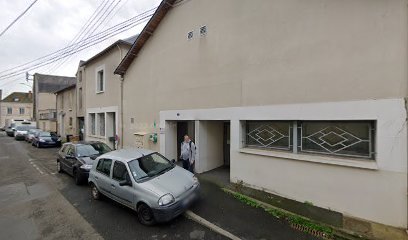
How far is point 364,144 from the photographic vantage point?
4.66m

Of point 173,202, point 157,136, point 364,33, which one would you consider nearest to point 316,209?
point 173,202

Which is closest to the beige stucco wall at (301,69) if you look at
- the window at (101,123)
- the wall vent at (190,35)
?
the wall vent at (190,35)

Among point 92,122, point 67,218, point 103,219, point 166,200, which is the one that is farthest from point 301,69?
point 92,122

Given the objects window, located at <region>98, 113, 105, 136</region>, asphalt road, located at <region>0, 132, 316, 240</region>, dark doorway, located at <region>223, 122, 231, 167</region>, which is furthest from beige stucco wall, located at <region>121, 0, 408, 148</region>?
window, located at <region>98, 113, 105, 136</region>

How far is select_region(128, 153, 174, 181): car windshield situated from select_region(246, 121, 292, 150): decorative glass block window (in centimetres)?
253

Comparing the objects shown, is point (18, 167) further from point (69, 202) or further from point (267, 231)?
point (267, 231)

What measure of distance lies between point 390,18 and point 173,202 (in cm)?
566

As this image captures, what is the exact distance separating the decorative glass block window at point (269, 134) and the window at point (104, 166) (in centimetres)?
406

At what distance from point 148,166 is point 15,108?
59596 millimetres

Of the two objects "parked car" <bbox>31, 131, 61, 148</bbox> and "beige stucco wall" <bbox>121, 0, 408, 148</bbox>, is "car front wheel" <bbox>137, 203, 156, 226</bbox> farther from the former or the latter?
"parked car" <bbox>31, 131, 61, 148</bbox>

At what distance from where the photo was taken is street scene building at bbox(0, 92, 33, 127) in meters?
48.3

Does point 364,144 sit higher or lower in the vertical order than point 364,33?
lower

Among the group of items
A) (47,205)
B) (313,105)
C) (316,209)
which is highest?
(313,105)

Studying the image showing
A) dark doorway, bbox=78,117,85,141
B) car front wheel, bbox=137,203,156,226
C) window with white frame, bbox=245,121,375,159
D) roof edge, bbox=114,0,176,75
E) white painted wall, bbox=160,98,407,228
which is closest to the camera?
white painted wall, bbox=160,98,407,228
